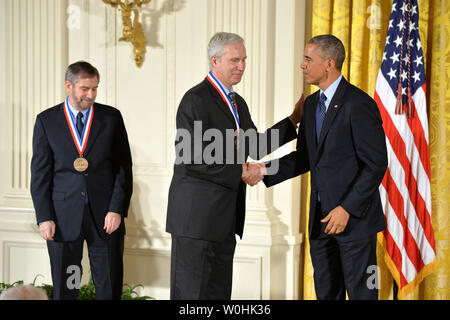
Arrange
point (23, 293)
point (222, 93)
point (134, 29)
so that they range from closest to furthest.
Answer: point (23, 293) → point (222, 93) → point (134, 29)

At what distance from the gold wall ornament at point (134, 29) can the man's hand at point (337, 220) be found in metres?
2.65

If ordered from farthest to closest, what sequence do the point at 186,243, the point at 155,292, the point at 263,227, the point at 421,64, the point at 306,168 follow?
the point at 155,292 < the point at 263,227 < the point at 421,64 < the point at 306,168 < the point at 186,243

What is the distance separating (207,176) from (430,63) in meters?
2.42

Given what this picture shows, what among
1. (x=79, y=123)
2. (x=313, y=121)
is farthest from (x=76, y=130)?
(x=313, y=121)

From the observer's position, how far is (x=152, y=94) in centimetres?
516

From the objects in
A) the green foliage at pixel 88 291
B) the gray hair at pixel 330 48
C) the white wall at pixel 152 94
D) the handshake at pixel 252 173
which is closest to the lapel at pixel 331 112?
the gray hair at pixel 330 48

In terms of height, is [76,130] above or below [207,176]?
above

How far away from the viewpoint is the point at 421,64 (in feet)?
14.8

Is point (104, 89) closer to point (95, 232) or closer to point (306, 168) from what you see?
point (95, 232)

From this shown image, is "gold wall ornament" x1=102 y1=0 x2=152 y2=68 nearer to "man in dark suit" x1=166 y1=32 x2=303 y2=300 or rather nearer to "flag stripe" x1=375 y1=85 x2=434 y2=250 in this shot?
"man in dark suit" x1=166 y1=32 x2=303 y2=300

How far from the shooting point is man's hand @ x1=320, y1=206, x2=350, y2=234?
3.11 m

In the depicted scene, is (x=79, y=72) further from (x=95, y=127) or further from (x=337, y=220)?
(x=337, y=220)
